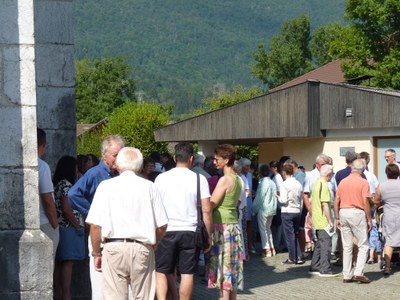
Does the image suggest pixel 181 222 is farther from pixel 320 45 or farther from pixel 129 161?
pixel 320 45

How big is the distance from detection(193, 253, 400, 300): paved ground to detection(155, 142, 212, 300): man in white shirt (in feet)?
10.2

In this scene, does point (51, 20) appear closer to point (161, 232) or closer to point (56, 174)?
point (56, 174)

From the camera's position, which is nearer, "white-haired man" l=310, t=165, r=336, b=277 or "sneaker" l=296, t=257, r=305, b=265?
"white-haired man" l=310, t=165, r=336, b=277

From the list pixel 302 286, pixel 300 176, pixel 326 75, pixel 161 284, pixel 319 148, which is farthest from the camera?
pixel 326 75

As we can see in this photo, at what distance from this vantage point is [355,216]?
1434 cm

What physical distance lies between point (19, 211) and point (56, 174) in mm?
2172

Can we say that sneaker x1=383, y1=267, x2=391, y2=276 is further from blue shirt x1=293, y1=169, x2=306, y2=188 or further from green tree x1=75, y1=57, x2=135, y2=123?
green tree x1=75, y1=57, x2=135, y2=123

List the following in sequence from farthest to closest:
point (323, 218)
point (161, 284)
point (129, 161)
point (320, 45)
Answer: point (320, 45)
point (323, 218)
point (161, 284)
point (129, 161)

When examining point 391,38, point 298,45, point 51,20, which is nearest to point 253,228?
point 51,20

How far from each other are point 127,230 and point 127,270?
0.34 metres

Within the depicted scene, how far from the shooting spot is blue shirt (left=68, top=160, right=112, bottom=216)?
994 cm

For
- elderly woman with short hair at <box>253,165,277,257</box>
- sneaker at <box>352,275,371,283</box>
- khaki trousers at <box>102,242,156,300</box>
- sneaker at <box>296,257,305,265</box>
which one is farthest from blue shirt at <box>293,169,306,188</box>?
khaki trousers at <box>102,242,156,300</box>

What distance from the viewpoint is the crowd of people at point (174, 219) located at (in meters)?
7.93

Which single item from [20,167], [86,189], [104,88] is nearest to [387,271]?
[86,189]
